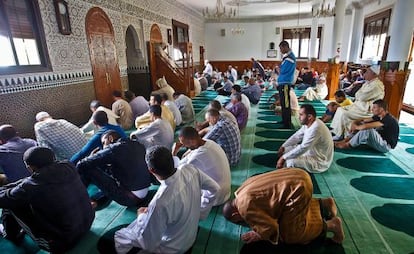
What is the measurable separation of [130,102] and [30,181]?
11.5ft

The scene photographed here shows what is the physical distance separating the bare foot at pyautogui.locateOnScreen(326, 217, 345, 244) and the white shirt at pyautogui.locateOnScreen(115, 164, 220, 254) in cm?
87

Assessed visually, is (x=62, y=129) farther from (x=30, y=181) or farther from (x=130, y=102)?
(x=130, y=102)

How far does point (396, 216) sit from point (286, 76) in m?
2.79

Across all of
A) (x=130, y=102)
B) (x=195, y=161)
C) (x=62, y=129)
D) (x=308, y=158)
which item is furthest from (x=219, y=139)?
(x=130, y=102)

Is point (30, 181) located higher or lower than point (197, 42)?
lower

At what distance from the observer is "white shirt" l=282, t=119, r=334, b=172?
2.75 metres

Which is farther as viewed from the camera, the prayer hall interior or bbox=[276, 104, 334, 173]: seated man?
bbox=[276, 104, 334, 173]: seated man

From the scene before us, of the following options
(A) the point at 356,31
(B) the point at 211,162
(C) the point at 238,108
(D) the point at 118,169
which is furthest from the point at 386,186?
(A) the point at 356,31

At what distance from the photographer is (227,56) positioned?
1481 cm

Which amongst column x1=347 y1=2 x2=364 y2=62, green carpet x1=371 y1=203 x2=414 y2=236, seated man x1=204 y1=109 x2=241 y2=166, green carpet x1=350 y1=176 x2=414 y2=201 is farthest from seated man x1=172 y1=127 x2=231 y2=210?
column x1=347 y1=2 x2=364 y2=62

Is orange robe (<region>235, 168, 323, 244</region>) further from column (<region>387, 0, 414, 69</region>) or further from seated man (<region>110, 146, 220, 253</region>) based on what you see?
column (<region>387, 0, 414, 69</region>)

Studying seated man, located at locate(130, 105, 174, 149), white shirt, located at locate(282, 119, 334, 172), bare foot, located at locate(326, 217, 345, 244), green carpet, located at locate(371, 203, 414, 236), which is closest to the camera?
bare foot, located at locate(326, 217, 345, 244)

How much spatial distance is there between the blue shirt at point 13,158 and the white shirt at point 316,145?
8.57 feet

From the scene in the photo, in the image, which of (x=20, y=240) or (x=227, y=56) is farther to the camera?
(x=227, y=56)
